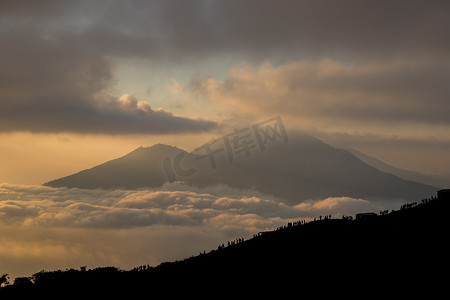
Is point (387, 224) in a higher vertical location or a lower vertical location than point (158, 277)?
higher

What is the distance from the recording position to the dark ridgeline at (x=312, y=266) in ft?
116

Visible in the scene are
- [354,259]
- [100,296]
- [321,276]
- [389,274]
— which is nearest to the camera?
[389,274]

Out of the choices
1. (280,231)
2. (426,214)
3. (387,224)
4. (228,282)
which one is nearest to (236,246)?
(280,231)

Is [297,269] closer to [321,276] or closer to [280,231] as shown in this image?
[321,276]

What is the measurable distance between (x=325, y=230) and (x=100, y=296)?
31640 millimetres

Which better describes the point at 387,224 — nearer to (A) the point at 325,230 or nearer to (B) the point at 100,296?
(A) the point at 325,230

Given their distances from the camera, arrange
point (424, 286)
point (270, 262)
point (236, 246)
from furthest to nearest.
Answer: point (236, 246)
point (270, 262)
point (424, 286)

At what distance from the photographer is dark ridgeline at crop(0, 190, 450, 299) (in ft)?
116

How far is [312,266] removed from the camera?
4191 centimetres

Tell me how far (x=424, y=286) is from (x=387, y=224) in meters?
20.5

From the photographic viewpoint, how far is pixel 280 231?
64375mm


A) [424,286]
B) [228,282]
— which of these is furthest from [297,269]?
[424,286]

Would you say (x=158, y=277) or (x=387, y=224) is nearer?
(x=387, y=224)

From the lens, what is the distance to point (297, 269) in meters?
42.3
